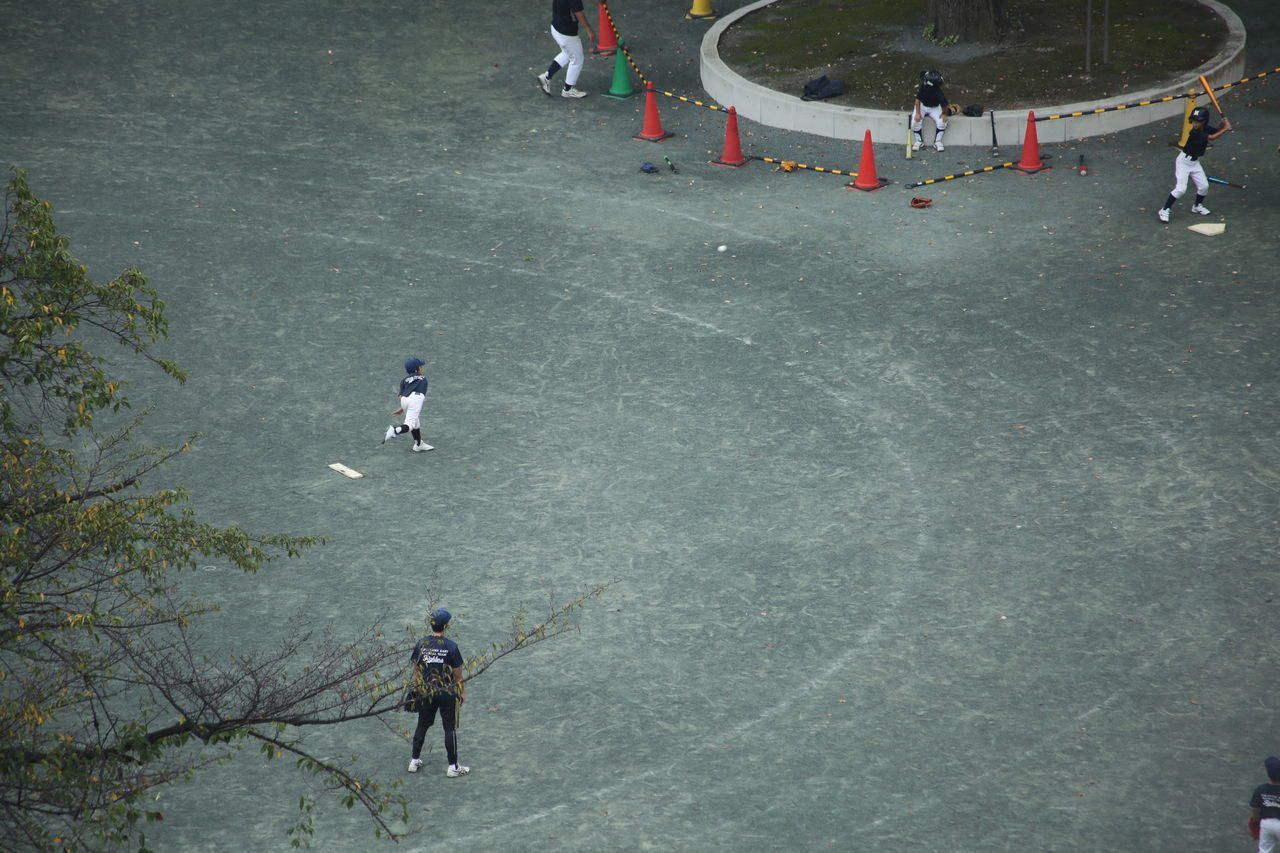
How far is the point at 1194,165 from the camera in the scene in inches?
696

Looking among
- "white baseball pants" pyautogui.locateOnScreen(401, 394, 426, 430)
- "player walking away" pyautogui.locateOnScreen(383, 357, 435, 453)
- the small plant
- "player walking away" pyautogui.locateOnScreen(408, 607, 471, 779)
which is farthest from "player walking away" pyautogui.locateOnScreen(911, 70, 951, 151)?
"player walking away" pyautogui.locateOnScreen(408, 607, 471, 779)

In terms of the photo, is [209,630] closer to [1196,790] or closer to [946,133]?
[1196,790]

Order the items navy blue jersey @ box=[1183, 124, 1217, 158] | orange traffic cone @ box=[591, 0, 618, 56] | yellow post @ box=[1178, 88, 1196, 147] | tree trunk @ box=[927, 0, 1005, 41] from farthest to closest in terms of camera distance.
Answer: orange traffic cone @ box=[591, 0, 618, 56]
tree trunk @ box=[927, 0, 1005, 41]
yellow post @ box=[1178, 88, 1196, 147]
navy blue jersey @ box=[1183, 124, 1217, 158]

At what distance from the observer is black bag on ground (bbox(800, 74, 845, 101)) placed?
71.8 ft

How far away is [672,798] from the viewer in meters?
9.94

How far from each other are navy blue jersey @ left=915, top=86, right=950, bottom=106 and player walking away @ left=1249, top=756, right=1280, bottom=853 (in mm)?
13206

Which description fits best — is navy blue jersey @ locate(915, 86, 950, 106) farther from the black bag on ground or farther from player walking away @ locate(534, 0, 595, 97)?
player walking away @ locate(534, 0, 595, 97)

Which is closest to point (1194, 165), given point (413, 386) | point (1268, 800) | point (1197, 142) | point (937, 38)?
point (1197, 142)

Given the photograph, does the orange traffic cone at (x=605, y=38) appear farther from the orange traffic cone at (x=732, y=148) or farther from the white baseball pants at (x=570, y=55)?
the orange traffic cone at (x=732, y=148)

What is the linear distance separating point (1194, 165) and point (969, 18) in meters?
6.72

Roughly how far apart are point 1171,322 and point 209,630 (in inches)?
416

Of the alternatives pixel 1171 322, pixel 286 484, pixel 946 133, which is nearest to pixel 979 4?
pixel 946 133

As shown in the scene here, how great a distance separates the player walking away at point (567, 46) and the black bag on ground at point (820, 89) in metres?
3.70

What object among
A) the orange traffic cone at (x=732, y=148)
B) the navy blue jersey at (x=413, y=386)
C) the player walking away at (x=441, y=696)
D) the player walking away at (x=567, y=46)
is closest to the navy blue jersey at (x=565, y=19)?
the player walking away at (x=567, y=46)
